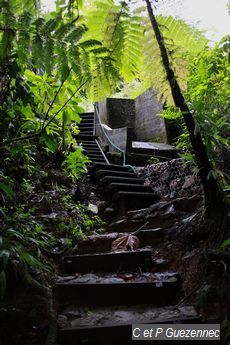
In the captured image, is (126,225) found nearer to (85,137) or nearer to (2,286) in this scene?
(2,286)

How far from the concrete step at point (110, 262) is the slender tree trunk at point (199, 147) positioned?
849 mm

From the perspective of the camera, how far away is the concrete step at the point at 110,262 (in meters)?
2.78

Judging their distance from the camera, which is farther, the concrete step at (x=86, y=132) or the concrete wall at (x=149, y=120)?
the concrete step at (x=86, y=132)

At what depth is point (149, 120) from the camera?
29.2 feet

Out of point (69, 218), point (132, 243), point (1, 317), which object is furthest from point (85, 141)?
point (1, 317)

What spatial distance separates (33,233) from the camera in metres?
2.59

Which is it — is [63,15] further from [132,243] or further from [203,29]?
[132,243]

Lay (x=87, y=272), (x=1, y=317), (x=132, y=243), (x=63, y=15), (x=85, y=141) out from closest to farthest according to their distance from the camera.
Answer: (x=1, y=317) < (x=63, y=15) < (x=87, y=272) < (x=132, y=243) < (x=85, y=141)

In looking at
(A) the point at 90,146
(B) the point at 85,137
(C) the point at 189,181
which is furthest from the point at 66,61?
(B) the point at 85,137

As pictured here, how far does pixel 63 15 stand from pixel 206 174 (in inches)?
65.6

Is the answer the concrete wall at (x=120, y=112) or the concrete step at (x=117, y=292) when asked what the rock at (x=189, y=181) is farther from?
the concrete wall at (x=120, y=112)

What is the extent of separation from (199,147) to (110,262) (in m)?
1.43

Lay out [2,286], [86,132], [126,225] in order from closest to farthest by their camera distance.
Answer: [2,286]
[126,225]
[86,132]

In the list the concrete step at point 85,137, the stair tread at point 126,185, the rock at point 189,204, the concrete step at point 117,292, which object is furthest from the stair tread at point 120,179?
the concrete step at point 85,137
